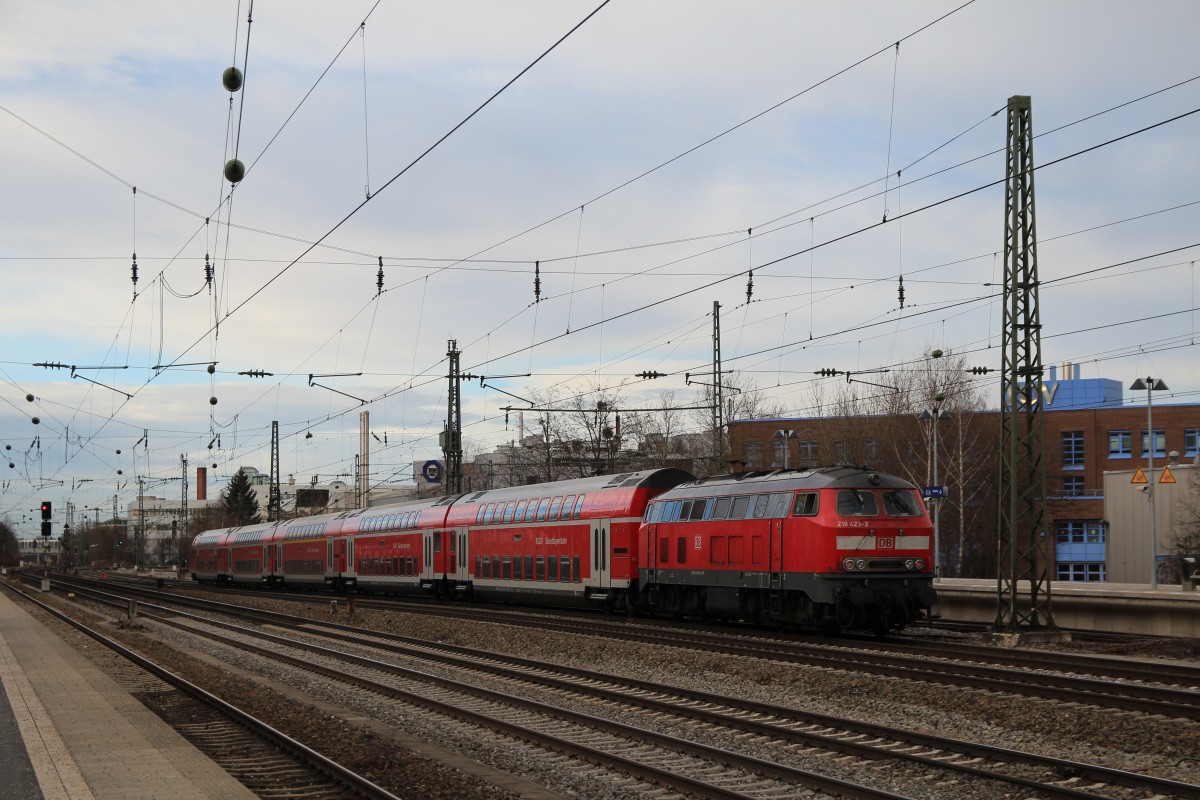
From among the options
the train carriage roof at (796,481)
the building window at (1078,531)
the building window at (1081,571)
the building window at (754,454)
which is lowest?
the building window at (1081,571)

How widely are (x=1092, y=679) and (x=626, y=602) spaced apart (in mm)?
17857

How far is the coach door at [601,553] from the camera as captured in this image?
115ft

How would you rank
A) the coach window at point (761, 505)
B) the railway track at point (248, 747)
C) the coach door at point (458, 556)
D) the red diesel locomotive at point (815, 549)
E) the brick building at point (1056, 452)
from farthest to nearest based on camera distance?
the brick building at point (1056, 452)
the coach door at point (458, 556)
the coach window at point (761, 505)
the red diesel locomotive at point (815, 549)
the railway track at point (248, 747)

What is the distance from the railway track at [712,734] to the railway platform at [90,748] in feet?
13.8

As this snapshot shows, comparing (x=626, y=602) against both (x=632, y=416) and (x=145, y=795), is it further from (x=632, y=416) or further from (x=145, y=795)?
(x=632, y=416)

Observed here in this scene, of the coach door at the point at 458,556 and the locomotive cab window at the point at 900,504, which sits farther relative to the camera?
the coach door at the point at 458,556

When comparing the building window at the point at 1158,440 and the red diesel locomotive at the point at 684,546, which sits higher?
the building window at the point at 1158,440

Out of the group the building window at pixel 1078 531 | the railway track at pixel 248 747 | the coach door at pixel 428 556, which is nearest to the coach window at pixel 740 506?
the railway track at pixel 248 747

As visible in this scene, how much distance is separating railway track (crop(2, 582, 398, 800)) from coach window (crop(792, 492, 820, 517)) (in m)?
13.0

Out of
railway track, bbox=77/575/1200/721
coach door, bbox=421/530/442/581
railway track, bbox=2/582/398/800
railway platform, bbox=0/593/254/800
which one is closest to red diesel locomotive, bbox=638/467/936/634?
railway track, bbox=77/575/1200/721

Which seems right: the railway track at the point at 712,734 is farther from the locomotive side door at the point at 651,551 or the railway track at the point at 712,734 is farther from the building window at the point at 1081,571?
the building window at the point at 1081,571

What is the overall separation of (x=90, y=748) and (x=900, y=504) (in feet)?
58.2

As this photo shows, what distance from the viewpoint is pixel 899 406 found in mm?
79438

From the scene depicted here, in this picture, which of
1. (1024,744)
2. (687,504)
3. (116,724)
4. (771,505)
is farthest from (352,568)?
(1024,744)
